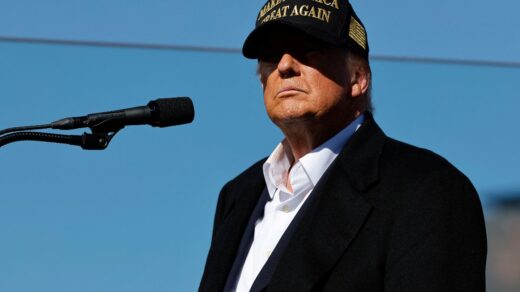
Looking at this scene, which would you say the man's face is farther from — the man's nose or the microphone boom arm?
the microphone boom arm

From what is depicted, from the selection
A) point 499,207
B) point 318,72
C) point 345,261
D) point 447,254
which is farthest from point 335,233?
point 499,207

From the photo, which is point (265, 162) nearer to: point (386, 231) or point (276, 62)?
point (276, 62)

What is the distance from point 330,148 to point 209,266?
0.31 metres

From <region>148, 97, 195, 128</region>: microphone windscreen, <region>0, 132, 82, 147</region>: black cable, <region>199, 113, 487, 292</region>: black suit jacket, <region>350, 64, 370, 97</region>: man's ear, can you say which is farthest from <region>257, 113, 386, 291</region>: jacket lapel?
<region>0, 132, 82, 147</region>: black cable

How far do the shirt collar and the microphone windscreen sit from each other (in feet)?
0.81

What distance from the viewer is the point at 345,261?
63.7 inches

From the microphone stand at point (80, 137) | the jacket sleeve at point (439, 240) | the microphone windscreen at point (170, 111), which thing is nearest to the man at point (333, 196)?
the jacket sleeve at point (439, 240)

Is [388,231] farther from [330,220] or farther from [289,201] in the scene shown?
[289,201]

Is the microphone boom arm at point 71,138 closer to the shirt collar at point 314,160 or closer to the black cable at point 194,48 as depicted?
the shirt collar at point 314,160

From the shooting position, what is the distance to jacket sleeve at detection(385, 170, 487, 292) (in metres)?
1.56

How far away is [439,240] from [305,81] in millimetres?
363

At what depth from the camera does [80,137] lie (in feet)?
5.14

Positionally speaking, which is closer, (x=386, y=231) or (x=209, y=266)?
(x=386, y=231)

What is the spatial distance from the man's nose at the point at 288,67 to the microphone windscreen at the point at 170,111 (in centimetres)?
20
